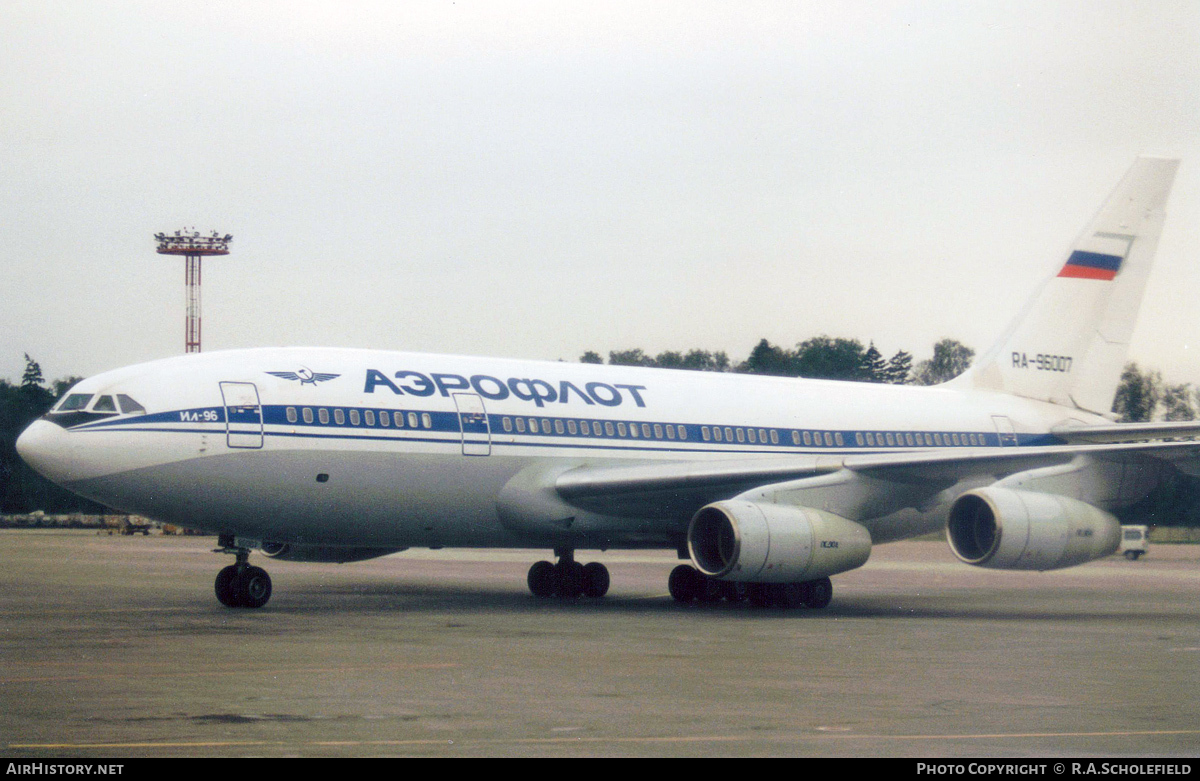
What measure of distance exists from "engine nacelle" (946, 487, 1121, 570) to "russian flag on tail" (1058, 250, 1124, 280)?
8.55 m

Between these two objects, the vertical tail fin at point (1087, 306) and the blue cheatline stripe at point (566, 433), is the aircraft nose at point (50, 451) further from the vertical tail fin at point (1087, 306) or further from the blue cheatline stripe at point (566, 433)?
the vertical tail fin at point (1087, 306)

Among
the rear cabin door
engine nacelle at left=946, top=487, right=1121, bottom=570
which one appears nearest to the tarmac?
engine nacelle at left=946, top=487, right=1121, bottom=570

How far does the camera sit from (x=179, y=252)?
6850 cm

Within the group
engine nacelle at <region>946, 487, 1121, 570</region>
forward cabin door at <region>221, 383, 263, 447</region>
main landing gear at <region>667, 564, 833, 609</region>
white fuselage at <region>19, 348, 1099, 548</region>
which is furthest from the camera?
main landing gear at <region>667, 564, 833, 609</region>

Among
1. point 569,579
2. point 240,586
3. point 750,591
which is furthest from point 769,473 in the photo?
point 240,586

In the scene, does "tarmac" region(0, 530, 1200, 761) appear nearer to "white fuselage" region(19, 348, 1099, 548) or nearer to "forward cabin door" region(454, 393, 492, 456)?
"white fuselage" region(19, 348, 1099, 548)

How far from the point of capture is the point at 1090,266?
27891 mm

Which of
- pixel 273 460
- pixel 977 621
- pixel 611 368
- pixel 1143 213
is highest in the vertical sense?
pixel 1143 213

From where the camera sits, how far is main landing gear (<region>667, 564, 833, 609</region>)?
2056cm

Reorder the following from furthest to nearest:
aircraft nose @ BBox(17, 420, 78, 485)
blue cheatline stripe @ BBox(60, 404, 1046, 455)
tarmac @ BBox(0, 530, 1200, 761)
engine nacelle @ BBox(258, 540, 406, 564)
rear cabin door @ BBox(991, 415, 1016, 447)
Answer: rear cabin door @ BBox(991, 415, 1016, 447) < engine nacelle @ BBox(258, 540, 406, 564) < blue cheatline stripe @ BBox(60, 404, 1046, 455) < aircraft nose @ BBox(17, 420, 78, 485) < tarmac @ BBox(0, 530, 1200, 761)

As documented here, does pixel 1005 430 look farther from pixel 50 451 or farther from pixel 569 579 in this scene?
pixel 50 451
